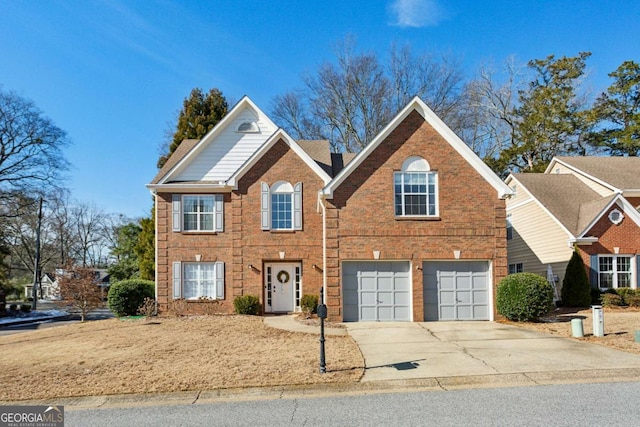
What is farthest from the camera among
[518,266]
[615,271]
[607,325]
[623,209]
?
[518,266]

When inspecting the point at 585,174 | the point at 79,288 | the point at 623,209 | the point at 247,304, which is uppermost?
the point at 585,174

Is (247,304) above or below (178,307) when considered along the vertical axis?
above

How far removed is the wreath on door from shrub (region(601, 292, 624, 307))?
13052 mm

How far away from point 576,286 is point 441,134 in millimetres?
9005

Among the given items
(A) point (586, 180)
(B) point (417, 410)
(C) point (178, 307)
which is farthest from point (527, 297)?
(A) point (586, 180)

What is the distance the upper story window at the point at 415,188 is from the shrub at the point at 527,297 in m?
3.59

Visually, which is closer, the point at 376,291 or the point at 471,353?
the point at 471,353

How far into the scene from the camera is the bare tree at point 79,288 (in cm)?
2142

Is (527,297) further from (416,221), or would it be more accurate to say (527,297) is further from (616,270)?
(616,270)

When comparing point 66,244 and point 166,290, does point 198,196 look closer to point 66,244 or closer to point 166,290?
point 166,290

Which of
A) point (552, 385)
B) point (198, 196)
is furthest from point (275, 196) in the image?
point (552, 385)

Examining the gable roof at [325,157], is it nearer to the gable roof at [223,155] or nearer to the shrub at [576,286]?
the gable roof at [223,155]

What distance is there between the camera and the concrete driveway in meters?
9.80

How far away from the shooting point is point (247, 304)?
1966 cm
